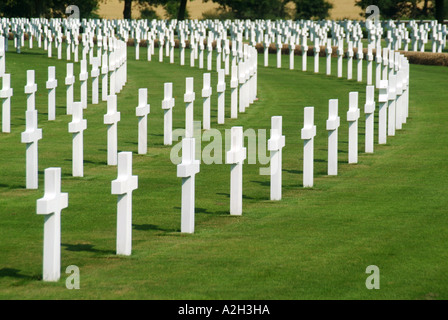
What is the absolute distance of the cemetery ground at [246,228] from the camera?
9.04m

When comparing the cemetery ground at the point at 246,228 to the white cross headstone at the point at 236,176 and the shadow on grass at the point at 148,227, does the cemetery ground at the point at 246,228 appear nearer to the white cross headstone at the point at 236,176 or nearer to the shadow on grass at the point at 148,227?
the shadow on grass at the point at 148,227

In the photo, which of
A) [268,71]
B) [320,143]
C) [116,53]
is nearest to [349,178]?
[320,143]

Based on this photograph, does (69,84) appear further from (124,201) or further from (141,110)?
(124,201)

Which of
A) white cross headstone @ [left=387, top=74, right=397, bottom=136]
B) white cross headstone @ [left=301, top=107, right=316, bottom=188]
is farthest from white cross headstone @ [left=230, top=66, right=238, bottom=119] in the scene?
white cross headstone @ [left=301, top=107, right=316, bottom=188]

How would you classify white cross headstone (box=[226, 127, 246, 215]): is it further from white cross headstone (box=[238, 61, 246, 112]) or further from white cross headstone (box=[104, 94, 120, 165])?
white cross headstone (box=[238, 61, 246, 112])

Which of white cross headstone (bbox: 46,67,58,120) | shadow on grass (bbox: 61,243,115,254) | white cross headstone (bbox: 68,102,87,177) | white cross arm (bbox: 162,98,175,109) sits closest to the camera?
shadow on grass (bbox: 61,243,115,254)

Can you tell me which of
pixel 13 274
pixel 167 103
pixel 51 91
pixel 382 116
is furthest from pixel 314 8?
pixel 13 274

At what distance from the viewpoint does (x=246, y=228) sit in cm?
1163

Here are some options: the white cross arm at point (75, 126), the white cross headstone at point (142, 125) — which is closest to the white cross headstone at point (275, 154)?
the white cross arm at point (75, 126)

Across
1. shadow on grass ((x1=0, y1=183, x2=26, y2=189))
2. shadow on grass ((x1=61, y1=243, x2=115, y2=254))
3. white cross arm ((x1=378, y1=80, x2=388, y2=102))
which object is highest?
white cross arm ((x1=378, y1=80, x2=388, y2=102))

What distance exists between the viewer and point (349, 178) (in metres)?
15.2

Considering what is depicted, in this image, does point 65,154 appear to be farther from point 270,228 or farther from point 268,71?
point 268,71

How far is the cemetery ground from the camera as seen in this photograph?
9.04m

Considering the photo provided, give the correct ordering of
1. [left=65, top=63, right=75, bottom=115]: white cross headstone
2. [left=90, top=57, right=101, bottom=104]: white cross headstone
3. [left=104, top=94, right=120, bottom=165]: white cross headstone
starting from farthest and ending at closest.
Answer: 1. [left=90, top=57, right=101, bottom=104]: white cross headstone
2. [left=65, top=63, right=75, bottom=115]: white cross headstone
3. [left=104, top=94, right=120, bottom=165]: white cross headstone
